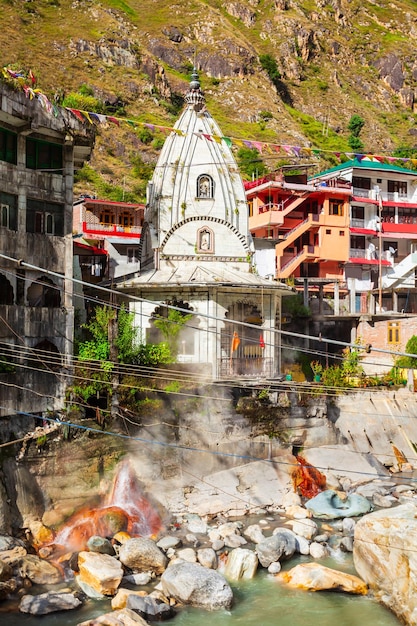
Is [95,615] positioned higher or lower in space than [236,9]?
lower

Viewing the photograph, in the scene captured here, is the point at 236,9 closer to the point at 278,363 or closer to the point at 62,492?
the point at 278,363

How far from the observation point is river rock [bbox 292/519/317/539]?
2494 cm

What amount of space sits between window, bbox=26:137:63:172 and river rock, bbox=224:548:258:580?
17313 mm

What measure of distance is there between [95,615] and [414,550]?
9492 millimetres

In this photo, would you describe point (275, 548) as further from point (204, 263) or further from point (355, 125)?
point (355, 125)

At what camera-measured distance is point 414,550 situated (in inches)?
765

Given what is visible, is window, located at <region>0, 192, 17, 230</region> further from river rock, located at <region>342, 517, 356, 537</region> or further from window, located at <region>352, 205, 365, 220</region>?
window, located at <region>352, 205, 365, 220</region>

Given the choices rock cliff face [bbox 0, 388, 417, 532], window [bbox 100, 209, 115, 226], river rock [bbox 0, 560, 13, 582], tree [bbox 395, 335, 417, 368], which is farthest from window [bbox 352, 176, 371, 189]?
river rock [bbox 0, 560, 13, 582]

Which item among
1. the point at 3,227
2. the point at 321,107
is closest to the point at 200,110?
the point at 3,227

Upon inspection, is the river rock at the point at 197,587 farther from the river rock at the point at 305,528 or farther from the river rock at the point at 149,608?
the river rock at the point at 305,528

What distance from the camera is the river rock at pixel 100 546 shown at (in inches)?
889

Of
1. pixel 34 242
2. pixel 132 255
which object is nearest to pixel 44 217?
pixel 34 242

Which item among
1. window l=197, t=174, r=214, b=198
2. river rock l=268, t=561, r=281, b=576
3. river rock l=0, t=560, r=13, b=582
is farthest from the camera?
window l=197, t=174, r=214, b=198

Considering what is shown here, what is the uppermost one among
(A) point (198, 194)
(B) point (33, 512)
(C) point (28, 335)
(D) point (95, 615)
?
(A) point (198, 194)
